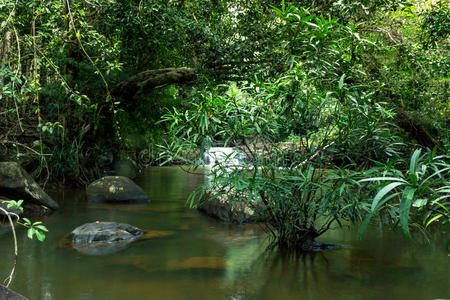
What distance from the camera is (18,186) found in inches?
293

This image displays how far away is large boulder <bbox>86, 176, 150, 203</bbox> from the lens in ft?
28.9

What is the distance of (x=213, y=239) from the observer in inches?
236

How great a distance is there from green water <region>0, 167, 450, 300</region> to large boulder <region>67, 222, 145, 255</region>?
7.5 inches

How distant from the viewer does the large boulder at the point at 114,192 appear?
28.9 ft

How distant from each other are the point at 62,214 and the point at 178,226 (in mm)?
2195

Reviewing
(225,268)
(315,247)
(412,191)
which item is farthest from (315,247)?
(412,191)

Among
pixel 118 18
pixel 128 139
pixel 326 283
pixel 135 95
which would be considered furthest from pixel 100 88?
pixel 326 283

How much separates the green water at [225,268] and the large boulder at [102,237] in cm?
19

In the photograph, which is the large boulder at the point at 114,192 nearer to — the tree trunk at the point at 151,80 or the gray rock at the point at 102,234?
the tree trunk at the point at 151,80

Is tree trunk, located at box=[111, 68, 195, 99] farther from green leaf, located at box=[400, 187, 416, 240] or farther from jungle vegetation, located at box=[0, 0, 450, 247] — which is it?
green leaf, located at box=[400, 187, 416, 240]

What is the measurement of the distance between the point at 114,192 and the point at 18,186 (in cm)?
186

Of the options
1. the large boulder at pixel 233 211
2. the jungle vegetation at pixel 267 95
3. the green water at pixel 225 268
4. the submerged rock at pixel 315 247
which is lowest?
the green water at pixel 225 268

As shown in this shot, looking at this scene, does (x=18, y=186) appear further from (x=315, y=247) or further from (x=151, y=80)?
(x=315, y=247)

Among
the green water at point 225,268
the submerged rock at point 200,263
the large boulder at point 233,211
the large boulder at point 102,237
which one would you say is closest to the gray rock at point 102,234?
the large boulder at point 102,237
